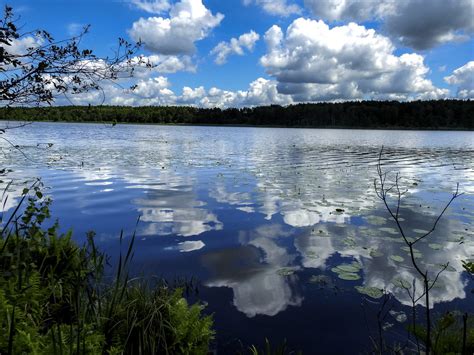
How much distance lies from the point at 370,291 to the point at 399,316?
3.14ft

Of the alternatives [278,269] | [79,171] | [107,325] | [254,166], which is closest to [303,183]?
[254,166]

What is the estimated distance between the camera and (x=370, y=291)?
7.45 meters

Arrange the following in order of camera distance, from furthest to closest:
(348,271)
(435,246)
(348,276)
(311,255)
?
(435,246) → (311,255) → (348,271) → (348,276)

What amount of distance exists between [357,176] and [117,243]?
17400mm

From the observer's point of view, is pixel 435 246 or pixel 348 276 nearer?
pixel 348 276

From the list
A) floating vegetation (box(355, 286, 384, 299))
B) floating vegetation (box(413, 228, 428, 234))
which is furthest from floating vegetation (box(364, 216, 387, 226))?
floating vegetation (box(355, 286, 384, 299))

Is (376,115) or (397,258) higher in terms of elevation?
(376,115)

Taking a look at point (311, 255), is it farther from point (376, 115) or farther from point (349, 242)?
point (376, 115)

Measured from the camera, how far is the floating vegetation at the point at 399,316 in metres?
6.40

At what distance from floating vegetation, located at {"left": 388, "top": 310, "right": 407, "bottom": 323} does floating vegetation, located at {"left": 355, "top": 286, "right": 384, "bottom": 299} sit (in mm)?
636

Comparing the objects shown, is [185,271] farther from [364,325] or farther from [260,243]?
[364,325]

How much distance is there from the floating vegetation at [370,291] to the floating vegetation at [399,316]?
0.64m

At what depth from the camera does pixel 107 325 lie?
4660 millimetres

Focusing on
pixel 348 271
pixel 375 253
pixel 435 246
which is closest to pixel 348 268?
pixel 348 271
